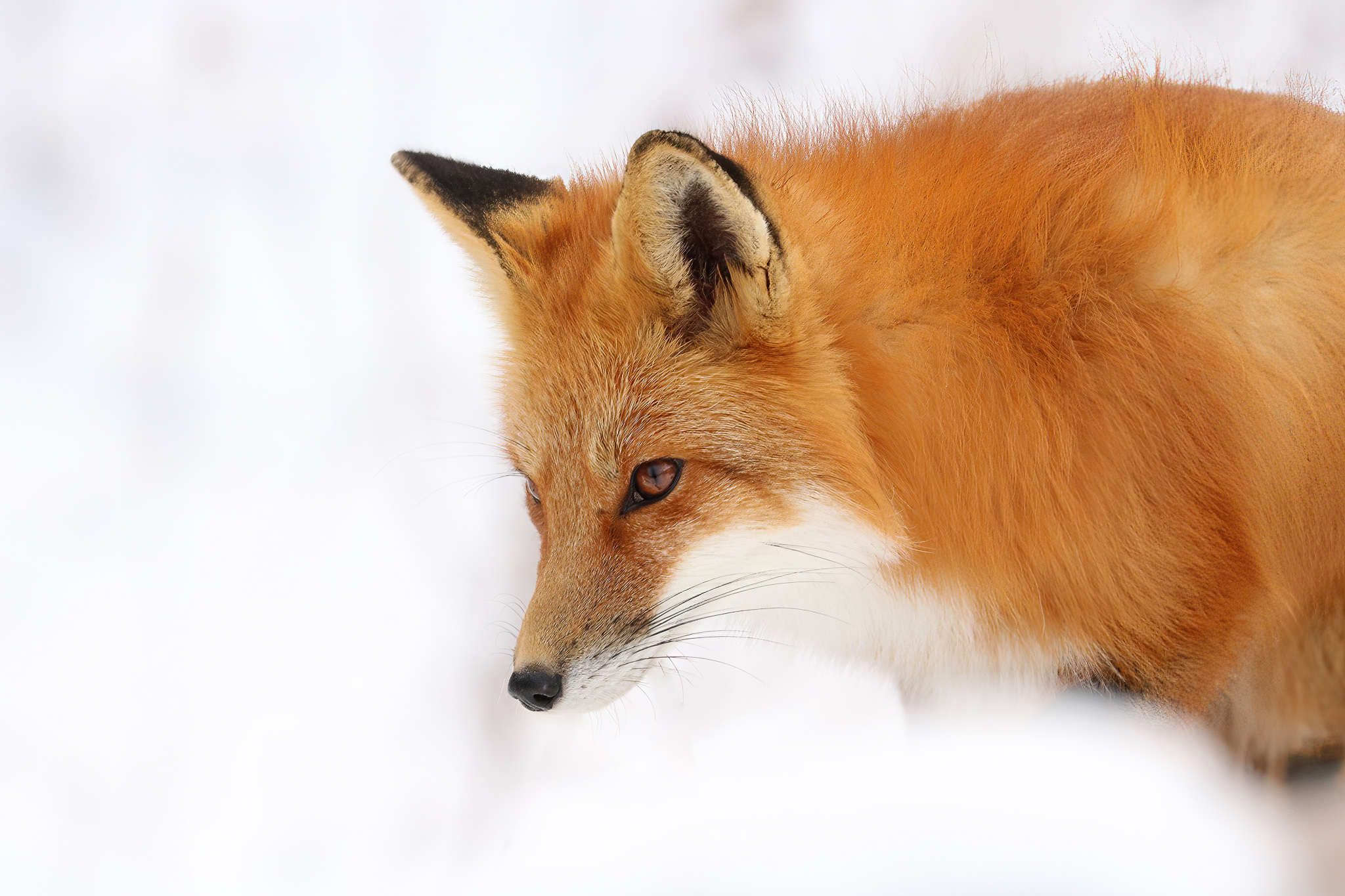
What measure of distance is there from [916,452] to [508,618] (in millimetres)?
1251

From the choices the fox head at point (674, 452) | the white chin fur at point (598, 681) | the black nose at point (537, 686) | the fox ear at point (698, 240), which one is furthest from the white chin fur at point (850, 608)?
the fox ear at point (698, 240)

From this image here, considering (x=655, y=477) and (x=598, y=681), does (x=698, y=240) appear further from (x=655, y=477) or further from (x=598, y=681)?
(x=598, y=681)

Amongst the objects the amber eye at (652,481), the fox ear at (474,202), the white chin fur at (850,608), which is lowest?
the white chin fur at (850,608)

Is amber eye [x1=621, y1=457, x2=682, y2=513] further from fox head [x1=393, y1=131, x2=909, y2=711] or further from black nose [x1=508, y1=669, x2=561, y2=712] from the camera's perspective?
black nose [x1=508, y1=669, x2=561, y2=712]

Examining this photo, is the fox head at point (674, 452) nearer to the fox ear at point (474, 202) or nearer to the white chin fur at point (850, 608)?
the white chin fur at point (850, 608)

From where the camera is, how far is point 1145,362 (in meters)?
1.47

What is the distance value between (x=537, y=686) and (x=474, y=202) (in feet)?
2.96

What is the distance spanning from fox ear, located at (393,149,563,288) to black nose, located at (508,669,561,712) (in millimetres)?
708

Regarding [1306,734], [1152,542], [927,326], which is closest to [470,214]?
[927,326]

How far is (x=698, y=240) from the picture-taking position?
1407 mm

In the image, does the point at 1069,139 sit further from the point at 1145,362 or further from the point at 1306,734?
the point at 1306,734

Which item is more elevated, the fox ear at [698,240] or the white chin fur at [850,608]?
the fox ear at [698,240]

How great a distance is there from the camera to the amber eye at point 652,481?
1.48m

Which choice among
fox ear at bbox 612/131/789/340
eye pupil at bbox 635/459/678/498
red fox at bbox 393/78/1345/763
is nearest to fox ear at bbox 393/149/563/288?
red fox at bbox 393/78/1345/763
